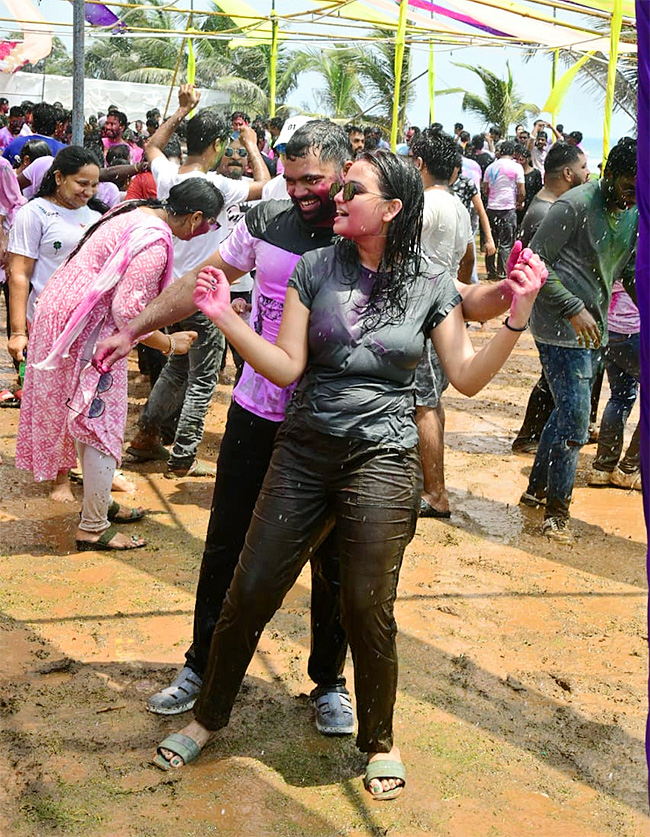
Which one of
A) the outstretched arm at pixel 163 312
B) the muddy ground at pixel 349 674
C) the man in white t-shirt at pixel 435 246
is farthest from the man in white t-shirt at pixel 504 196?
the outstretched arm at pixel 163 312

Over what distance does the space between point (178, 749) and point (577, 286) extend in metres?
3.43

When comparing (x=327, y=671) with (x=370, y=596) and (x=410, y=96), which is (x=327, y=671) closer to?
(x=370, y=596)

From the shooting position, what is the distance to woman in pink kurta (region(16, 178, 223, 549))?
15.8 ft

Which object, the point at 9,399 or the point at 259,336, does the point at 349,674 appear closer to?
the point at 259,336

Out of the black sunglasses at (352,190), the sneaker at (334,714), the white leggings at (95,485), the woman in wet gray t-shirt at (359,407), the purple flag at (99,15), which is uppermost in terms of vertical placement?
the purple flag at (99,15)

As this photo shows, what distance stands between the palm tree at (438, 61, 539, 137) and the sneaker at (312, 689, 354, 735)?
109 ft

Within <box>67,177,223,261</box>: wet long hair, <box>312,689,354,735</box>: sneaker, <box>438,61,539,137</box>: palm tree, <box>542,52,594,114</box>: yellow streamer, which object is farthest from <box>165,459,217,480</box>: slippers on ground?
<box>438,61,539,137</box>: palm tree

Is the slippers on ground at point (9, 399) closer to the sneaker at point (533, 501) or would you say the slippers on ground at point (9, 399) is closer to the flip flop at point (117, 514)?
the flip flop at point (117, 514)

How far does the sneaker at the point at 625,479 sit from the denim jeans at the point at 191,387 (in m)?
2.78

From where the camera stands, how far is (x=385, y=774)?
3285 millimetres

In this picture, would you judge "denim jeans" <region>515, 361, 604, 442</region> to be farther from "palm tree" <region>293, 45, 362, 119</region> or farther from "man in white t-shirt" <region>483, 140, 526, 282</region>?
"palm tree" <region>293, 45, 362, 119</region>

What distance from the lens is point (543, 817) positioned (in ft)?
10.6

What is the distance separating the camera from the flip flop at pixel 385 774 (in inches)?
129

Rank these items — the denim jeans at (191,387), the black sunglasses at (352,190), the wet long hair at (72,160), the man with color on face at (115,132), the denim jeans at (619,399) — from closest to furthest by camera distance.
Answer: the black sunglasses at (352,190), the wet long hair at (72,160), the denim jeans at (191,387), the denim jeans at (619,399), the man with color on face at (115,132)
